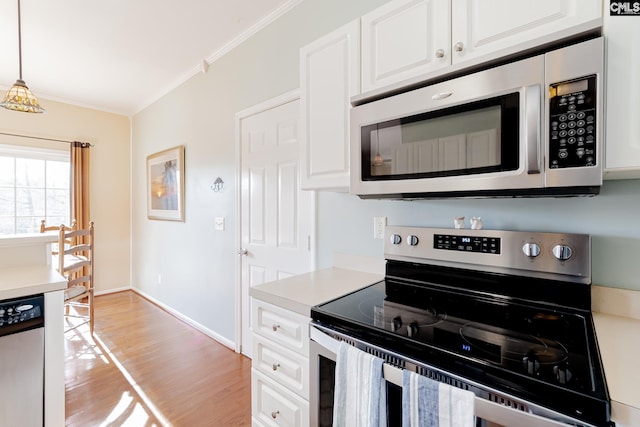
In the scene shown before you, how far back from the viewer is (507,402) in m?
0.63

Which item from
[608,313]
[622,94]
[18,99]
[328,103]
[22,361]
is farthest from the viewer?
[18,99]

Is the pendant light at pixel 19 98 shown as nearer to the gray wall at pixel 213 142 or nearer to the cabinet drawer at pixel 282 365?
the gray wall at pixel 213 142

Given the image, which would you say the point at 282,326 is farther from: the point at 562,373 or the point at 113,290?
the point at 113,290

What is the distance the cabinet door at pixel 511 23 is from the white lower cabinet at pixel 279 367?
1.08 m

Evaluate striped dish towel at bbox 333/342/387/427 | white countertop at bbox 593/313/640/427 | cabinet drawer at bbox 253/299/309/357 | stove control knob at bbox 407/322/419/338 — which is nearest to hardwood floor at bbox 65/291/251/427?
cabinet drawer at bbox 253/299/309/357

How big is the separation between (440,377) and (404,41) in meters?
1.13

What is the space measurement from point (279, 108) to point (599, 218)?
6.12ft

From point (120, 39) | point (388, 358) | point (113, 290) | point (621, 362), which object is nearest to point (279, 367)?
point (388, 358)

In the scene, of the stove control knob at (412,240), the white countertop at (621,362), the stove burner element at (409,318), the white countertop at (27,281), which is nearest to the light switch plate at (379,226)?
the stove control knob at (412,240)

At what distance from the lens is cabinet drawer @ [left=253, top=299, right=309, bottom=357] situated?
1.10m

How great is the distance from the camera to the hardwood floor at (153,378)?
179 centimetres

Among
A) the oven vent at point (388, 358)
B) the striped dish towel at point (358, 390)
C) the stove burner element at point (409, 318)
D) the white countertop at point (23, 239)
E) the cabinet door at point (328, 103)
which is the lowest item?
the striped dish towel at point (358, 390)

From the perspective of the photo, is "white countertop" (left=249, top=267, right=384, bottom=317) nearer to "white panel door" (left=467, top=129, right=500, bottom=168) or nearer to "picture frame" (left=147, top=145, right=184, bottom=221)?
"white panel door" (left=467, top=129, right=500, bottom=168)

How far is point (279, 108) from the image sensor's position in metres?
2.17
